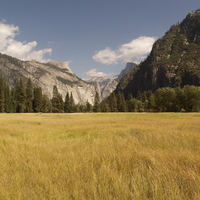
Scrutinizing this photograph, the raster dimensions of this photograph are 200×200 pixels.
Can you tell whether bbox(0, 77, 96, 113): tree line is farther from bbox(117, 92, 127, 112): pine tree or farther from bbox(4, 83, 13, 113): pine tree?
bbox(117, 92, 127, 112): pine tree

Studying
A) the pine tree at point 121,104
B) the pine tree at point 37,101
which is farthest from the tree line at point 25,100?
the pine tree at point 121,104

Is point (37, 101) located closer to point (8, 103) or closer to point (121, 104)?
point (8, 103)

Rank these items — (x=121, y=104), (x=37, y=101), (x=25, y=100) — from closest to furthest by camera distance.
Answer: (x=25, y=100), (x=37, y=101), (x=121, y=104)

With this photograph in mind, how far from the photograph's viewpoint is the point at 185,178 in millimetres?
2691

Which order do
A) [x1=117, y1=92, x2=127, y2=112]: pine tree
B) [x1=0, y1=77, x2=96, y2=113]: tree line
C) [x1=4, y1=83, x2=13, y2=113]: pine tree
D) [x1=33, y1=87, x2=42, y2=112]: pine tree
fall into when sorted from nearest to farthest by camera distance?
[x1=0, y1=77, x2=96, y2=113]: tree line, [x1=4, y1=83, x2=13, y2=113]: pine tree, [x1=33, y1=87, x2=42, y2=112]: pine tree, [x1=117, y1=92, x2=127, y2=112]: pine tree

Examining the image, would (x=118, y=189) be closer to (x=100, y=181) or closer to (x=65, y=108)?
(x=100, y=181)

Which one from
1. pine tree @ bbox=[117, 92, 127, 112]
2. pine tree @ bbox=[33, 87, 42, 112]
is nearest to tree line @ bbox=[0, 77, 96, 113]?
pine tree @ bbox=[33, 87, 42, 112]

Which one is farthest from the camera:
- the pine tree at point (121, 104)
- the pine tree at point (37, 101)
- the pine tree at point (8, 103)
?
the pine tree at point (121, 104)

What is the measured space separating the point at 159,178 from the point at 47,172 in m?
2.30

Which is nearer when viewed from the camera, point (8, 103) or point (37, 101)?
point (8, 103)

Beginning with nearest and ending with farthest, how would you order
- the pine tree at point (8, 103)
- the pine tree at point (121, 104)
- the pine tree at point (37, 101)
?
1. the pine tree at point (8, 103)
2. the pine tree at point (37, 101)
3. the pine tree at point (121, 104)

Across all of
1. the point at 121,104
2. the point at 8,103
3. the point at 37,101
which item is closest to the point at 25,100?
the point at 37,101

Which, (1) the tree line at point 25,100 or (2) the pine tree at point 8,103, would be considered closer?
(1) the tree line at point 25,100

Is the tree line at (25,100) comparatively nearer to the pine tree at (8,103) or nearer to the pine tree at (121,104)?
the pine tree at (8,103)
